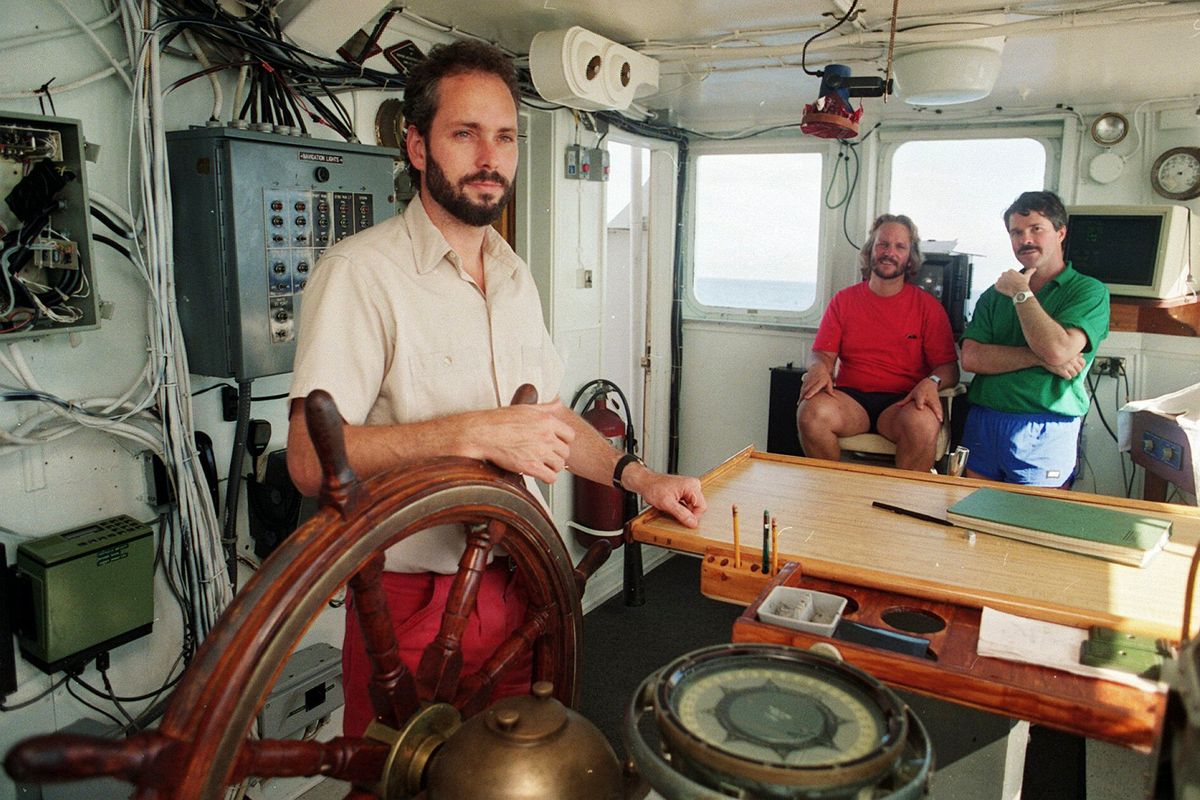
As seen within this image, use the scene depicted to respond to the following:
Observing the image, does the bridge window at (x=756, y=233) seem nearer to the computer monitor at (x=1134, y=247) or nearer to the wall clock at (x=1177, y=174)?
the computer monitor at (x=1134, y=247)

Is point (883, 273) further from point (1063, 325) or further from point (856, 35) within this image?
point (856, 35)

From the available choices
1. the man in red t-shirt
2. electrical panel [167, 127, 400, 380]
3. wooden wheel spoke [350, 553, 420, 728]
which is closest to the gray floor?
wooden wheel spoke [350, 553, 420, 728]

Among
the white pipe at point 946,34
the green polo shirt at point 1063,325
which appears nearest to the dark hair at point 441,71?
the white pipe at point 946,34

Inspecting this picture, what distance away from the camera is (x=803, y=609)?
1500mm

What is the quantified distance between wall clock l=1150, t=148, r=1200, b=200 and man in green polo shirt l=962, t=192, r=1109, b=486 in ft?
3.79

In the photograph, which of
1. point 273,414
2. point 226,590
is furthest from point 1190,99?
point 226,590

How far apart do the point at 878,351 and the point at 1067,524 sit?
8.28 ft

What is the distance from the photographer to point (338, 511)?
2.98 feet

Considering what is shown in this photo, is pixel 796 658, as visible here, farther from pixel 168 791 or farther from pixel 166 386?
pixel 166 386

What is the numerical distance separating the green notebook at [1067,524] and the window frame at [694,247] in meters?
3.36

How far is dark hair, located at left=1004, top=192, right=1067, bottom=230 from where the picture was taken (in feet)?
12.0

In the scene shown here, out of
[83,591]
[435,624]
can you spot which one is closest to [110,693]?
[83,591]

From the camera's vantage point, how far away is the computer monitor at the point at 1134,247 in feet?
12.9

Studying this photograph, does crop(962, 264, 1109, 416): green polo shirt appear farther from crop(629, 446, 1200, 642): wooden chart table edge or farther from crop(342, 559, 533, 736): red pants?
crop(342, 559, 533, 736): red pants
